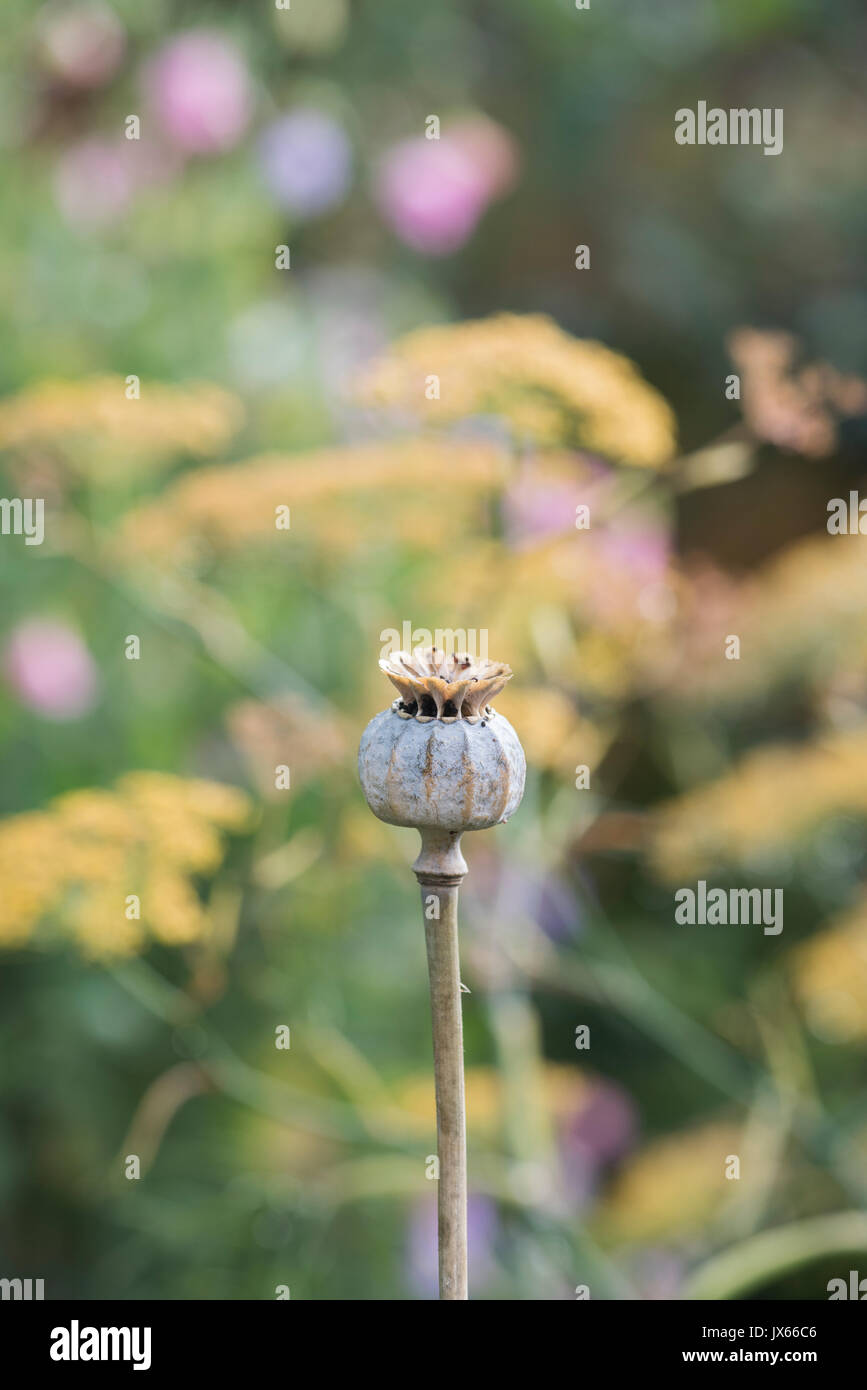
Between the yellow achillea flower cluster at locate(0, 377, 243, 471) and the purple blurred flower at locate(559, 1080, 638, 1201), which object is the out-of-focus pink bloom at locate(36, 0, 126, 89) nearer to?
the yellow achillea flower cluster at locate(0, 377, 243, 471)

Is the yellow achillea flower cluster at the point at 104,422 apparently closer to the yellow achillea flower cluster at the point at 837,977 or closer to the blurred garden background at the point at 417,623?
the blurred garden background at the point at 417,623

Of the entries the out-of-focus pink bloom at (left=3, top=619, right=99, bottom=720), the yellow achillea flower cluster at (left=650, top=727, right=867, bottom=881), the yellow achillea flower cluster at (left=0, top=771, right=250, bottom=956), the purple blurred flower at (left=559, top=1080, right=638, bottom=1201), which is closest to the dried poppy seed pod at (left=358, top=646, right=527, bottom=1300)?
the yellow achillea flower cluster at (left=0, top=771, right=250, bottom=956)

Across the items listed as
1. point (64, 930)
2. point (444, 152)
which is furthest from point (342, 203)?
point (64, 930)

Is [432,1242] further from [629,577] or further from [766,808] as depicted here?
[629,577]

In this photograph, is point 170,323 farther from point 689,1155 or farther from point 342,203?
point 689,1155

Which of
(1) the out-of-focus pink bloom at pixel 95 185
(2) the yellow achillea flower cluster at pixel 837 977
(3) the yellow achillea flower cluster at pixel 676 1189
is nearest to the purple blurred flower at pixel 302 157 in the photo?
(1) the out-of-focus pink bloom at pixel 95 185

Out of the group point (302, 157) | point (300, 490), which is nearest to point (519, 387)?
point (300, 490)
